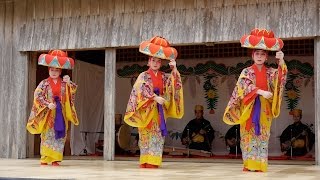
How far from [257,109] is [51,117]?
2.93m

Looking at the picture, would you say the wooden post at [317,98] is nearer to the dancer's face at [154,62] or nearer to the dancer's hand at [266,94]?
the dancer's hand at [266,94]

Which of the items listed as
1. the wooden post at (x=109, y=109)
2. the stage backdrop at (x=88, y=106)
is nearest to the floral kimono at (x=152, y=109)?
the wooden post at (x=109, y=109)

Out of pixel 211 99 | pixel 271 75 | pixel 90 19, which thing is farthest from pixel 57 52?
pixel 211 99

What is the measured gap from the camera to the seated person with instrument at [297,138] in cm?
1099

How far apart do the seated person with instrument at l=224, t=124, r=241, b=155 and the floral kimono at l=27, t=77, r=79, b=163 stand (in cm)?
451

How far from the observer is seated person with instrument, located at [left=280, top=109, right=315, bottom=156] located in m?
11.0

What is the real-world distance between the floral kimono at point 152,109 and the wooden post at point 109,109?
2.08 m

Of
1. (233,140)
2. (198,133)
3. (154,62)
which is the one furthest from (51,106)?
(233,140)

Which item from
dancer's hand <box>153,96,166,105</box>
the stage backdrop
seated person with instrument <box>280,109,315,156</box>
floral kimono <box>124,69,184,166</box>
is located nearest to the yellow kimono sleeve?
floral kimono <box>124,69,184,166</box>

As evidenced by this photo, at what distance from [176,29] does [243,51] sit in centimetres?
305

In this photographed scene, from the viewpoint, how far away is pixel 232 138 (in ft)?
38.1

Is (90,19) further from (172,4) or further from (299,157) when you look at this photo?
(299,157)

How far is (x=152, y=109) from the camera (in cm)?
725

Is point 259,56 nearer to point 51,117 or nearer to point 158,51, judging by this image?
point 158,51
